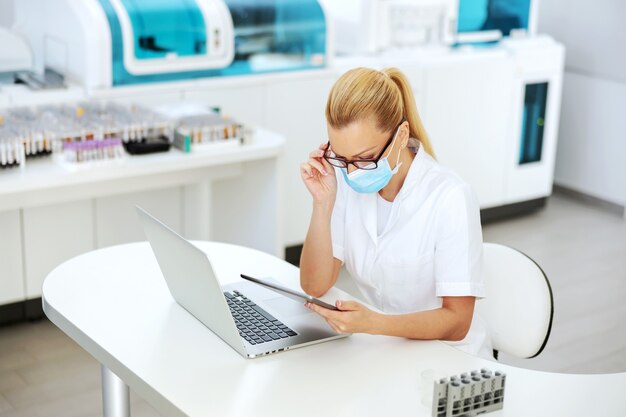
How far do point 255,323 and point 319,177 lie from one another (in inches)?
16.2

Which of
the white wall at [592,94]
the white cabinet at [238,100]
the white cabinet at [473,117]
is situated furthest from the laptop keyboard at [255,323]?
the white wall at [592,94]

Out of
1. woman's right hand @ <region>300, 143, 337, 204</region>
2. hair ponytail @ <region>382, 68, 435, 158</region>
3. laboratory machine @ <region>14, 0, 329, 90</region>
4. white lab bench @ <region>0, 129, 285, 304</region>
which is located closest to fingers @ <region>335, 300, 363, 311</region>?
woman's right hand @ <region>300, 143, 337, 204</region>

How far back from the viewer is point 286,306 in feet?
6.75

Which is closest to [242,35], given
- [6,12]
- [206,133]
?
[206,133]

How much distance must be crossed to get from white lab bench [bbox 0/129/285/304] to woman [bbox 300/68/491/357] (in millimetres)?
1190

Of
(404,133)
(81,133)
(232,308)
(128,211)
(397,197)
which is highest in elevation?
(404,133)

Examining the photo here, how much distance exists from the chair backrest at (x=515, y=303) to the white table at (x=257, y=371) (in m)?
0.34

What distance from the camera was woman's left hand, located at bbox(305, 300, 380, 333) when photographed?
1.86 m

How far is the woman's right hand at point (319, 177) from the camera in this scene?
7.11 ft

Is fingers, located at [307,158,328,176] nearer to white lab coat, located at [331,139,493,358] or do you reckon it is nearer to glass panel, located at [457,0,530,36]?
white lab coat, located at [331,139,493,358]

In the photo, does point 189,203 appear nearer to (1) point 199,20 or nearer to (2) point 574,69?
(1) point 199,20

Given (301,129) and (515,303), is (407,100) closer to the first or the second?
(515,303)

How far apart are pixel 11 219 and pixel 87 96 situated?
1.76 feet

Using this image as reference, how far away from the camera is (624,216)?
201 inches
